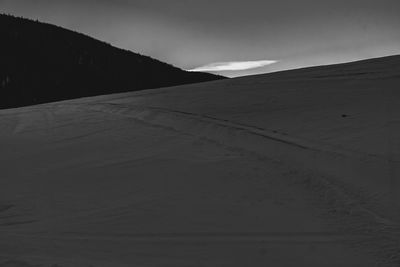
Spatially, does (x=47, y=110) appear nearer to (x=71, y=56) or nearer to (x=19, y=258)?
(x=19, y=258)

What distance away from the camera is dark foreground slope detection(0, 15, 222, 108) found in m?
53.0

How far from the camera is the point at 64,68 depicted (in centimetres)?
5859

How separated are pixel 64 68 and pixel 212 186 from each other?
56800 mm

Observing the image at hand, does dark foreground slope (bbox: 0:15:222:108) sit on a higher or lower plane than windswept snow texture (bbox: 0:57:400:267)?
higher

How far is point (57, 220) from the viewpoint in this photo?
4418mm

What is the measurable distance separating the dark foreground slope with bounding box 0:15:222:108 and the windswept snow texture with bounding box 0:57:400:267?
44319 millimetres

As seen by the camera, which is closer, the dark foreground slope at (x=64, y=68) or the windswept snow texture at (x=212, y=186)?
the windswept snow texture at (x=212, y=186)

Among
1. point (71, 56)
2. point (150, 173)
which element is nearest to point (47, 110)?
point (150, 173)

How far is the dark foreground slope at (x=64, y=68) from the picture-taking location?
174 feet

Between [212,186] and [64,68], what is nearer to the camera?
[212,186]

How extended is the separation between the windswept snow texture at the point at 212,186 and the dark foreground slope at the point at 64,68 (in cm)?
4432

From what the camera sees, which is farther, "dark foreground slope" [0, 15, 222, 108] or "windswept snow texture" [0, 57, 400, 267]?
"dark foreground slope" [0, 15, 222, 108]

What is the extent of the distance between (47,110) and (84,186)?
8.32 m

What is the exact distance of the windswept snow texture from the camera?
362cm
